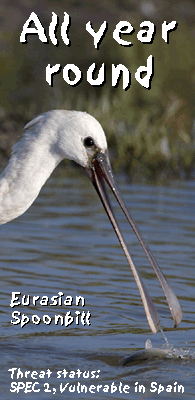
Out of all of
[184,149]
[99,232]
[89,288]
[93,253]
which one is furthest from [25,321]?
[184,149]

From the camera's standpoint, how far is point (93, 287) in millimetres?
9078

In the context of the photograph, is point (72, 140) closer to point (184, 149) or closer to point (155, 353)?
point (155, 353)

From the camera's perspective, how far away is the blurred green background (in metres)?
17.1

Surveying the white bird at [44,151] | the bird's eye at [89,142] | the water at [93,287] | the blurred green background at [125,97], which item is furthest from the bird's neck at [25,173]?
the blurred green background at [125,97]

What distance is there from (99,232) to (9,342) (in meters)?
4.98

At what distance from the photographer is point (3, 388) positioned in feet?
19.9

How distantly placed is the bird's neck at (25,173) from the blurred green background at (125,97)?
10348 mm

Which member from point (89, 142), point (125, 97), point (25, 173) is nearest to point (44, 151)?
point (25, 173)

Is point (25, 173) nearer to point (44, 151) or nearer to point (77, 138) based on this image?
point (44, 151)

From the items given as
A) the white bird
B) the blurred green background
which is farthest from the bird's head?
the blurred green background

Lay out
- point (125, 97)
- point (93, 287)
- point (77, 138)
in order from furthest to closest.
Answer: point (125, 97)
point (93, 287)
point (77, 138)

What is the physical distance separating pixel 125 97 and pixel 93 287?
33.7 ft

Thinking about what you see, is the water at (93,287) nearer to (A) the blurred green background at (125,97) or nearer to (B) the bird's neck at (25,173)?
(B) the bird's neck at (25,173)

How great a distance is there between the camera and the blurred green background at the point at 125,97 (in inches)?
675
